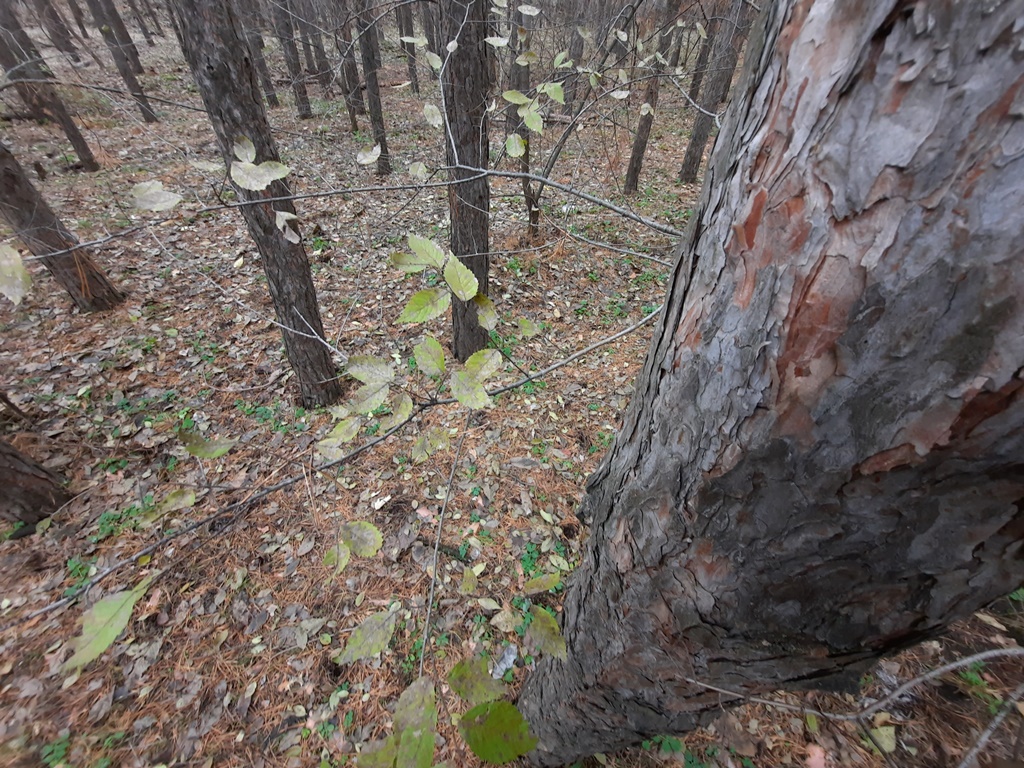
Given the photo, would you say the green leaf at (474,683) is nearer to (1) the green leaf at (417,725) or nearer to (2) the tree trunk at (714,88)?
(1) the green leaf at (417,725)

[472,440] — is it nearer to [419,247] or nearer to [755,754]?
[755,754]

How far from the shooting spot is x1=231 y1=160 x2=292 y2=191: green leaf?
1.01 metres

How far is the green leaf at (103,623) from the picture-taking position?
65cm

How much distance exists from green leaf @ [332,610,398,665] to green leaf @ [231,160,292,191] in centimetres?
103

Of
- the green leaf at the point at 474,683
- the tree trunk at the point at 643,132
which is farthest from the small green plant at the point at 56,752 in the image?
the tree trunk at the point at 643,132

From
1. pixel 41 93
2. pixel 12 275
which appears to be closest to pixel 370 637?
pixel 12 275

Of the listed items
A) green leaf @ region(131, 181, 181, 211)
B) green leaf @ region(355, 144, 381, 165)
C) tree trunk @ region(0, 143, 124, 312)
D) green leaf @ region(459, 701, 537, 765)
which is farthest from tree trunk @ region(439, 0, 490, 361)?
tree trunk @ region(0, 143, 124, 312)

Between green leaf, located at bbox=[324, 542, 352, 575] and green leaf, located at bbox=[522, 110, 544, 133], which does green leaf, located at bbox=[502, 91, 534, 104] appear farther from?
green leaf, located at bbox=[324, 542, 352, 575]

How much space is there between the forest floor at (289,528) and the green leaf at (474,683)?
9.6 inches

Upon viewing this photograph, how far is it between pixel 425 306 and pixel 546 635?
84cm

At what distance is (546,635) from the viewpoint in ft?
3.46

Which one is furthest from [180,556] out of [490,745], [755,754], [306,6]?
[306,6]

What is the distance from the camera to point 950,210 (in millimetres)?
335

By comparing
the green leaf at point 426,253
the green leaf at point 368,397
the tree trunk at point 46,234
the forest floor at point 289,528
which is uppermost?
the green leaf at point 426,253
